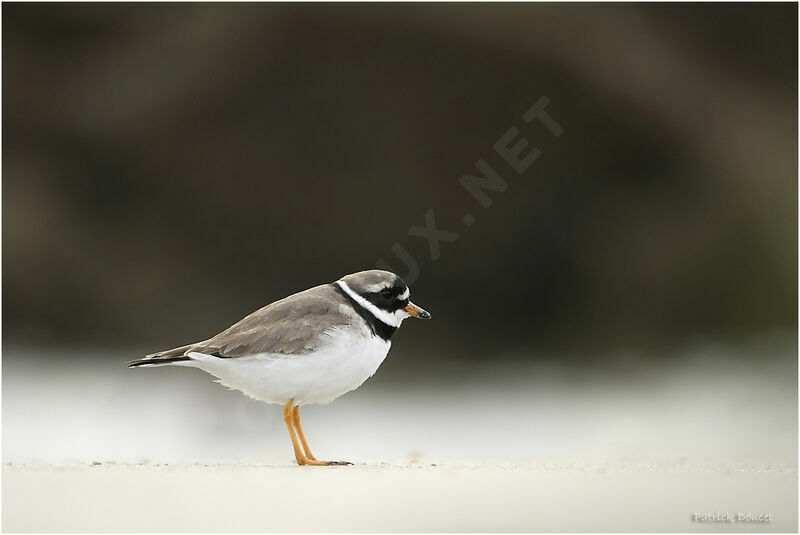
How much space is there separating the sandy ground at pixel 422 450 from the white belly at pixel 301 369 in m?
0.46

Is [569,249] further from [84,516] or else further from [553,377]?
[84,516]

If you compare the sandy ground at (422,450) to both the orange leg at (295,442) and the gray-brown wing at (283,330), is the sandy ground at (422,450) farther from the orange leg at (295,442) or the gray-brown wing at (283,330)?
the gray-brown wing at (283,330)

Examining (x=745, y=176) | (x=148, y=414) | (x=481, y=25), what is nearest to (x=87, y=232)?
(x=148, y=414)

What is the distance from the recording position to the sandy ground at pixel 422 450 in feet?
16.3

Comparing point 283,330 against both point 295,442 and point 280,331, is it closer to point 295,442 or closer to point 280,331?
point 280,331

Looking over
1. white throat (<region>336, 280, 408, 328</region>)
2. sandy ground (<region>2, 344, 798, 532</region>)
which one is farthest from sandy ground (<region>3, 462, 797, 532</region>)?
white throat (<region>336, 280, 408, 328</region>)

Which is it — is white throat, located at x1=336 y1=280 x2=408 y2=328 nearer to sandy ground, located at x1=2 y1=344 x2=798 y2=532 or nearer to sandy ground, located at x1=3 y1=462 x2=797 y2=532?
sandy ground, located at x1=2 y1=344 x2=798 y2=532

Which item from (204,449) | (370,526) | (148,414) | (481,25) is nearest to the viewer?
(370,526)

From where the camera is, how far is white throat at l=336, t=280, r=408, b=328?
6.67 metres

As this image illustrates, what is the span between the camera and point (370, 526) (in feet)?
15.8

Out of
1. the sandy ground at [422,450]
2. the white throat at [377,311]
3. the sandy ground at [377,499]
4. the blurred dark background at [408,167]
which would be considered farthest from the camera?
the blurred dark background at [408,167]

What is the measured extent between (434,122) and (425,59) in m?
0.73

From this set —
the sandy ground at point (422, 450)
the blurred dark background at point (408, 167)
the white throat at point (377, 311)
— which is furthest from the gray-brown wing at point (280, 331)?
the blurred dark background at point (408, 167)

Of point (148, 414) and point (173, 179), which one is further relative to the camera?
point (173, 179)
